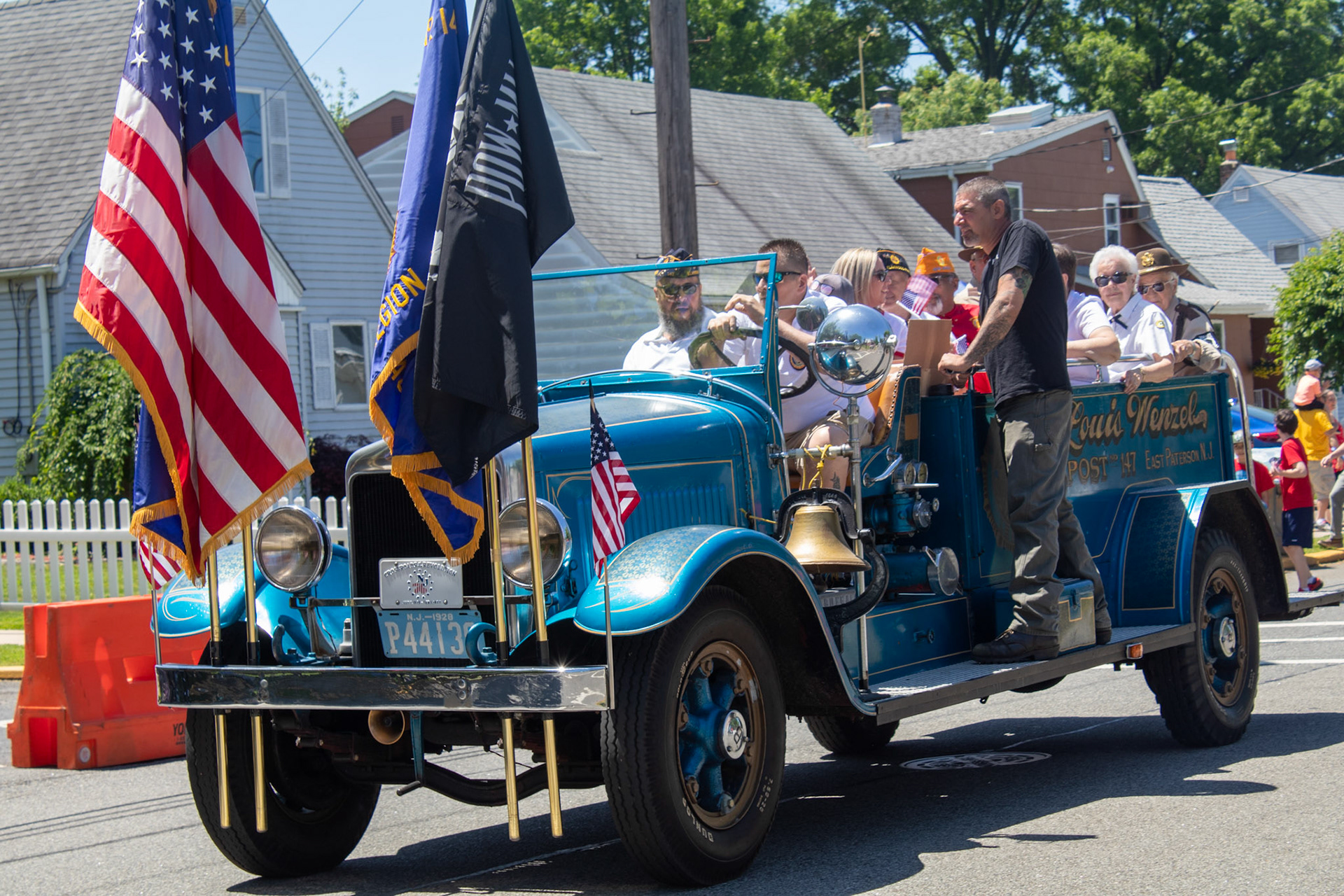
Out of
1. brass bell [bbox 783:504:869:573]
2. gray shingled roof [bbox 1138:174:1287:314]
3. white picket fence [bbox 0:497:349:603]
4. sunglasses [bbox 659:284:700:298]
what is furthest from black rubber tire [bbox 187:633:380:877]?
gray shingled roof [bbox 1138:174:1287:314]

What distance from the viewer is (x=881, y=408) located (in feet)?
21.4

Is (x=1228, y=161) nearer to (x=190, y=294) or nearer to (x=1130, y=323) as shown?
(x=1130, y=323)

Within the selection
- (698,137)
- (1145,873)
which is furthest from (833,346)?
(698,137)

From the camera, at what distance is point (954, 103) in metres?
51.0

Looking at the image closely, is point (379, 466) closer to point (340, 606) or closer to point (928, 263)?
point (340, 606)

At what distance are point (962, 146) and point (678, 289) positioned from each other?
1223 inches

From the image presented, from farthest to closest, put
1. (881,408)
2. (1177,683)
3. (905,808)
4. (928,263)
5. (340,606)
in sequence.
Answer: (928,263) → (1177,683) → (881,408) → (905,808) → (340,606)

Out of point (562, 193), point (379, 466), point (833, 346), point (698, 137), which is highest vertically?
point (698, 137)

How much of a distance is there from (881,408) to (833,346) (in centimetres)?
102

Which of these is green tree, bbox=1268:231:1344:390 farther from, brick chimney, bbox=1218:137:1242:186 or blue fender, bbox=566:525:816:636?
blue fender, bbox=566:525:816:636

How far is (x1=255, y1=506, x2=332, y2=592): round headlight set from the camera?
527cm

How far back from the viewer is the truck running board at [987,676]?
5434mm

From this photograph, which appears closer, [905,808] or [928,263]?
[905,808]

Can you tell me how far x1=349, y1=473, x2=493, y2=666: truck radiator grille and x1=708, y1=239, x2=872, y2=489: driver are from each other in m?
1.58
